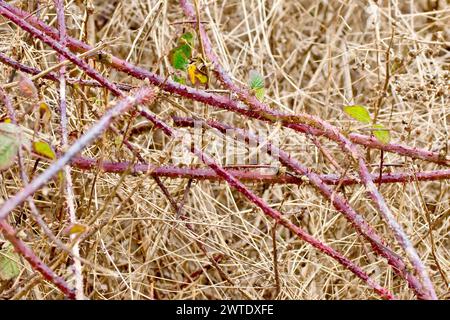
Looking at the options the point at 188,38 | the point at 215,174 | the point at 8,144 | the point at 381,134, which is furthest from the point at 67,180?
the point at 381,134

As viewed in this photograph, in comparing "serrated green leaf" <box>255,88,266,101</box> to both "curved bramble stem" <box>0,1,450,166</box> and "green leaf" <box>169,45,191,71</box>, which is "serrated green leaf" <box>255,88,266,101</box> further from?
"green leaf" <box>169,45,191,71</box>

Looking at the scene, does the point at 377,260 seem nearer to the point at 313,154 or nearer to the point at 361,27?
the point at 313,154

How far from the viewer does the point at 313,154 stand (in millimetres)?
1656

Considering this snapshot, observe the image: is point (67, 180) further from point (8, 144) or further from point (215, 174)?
point (215, 174)

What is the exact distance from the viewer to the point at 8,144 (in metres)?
0.85

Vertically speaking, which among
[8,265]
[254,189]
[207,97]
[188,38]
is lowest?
[8,265]

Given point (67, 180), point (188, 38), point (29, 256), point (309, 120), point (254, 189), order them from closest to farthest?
point (29, 256)
point (67, 180)
point (309, 120)
point (188, 38)
point (254, 189)

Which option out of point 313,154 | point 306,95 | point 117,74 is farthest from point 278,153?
point 117,74

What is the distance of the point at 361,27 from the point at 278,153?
96 cm

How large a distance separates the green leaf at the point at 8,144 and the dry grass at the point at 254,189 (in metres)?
0.35

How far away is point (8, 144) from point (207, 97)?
0.42 m

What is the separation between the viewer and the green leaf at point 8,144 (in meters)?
0.83

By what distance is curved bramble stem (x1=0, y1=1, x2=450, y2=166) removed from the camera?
116cm
